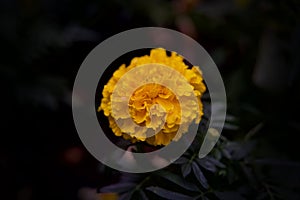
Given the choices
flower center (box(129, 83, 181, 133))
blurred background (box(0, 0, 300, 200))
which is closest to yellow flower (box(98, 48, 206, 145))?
flower center (box(129, 83, 181, 133))

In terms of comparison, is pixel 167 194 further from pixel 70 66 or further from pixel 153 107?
pixel 70 66

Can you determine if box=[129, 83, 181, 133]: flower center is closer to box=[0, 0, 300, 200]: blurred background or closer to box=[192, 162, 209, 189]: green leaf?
box=[192, 162, 209, 189]: green leaf

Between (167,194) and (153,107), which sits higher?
(153,107)

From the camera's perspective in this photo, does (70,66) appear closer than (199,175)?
No

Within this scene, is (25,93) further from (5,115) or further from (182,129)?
(182,129)

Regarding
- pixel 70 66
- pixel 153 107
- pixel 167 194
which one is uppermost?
pixel 70 66

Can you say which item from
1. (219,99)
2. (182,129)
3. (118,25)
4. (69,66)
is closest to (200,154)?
(182,129)

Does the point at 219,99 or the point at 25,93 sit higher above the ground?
the point at 25,93

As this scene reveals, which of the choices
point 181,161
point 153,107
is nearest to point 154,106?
point 153,107
